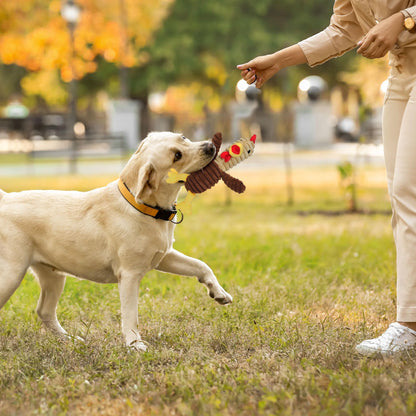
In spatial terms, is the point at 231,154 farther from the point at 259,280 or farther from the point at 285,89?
the point at 285,89

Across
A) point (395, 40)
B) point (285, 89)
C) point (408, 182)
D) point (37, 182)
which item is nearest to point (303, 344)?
point (408, 182)

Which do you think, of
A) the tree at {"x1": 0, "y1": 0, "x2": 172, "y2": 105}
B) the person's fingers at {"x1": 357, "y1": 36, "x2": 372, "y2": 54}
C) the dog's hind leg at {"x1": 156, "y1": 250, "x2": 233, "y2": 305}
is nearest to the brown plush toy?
the dog's hind leg at {"x1": 156, "y1": 250, "x2": 233, "y2": 305}

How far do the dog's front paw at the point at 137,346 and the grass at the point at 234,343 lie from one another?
0.08 metres

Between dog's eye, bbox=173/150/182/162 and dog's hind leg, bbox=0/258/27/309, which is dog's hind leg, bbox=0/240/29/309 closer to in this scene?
dog's hind leg, bbox=0/258/27/309

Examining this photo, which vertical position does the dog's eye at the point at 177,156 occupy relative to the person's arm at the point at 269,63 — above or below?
below

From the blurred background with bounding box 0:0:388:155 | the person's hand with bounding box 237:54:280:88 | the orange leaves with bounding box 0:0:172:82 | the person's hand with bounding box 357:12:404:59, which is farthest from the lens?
the blurred background with bounding box 0:0:388:155

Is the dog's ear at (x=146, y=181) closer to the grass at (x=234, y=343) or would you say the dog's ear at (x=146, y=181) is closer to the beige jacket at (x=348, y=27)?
the grass at (x=234, y=343)

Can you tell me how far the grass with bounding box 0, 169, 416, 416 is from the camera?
3141mm

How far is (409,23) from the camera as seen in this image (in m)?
3.67

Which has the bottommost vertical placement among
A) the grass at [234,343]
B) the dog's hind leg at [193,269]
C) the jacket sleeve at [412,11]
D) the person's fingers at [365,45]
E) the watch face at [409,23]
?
the grass at [234,343]

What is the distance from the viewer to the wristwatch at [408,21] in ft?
12.0

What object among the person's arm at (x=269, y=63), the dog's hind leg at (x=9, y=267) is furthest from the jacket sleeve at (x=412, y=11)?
the dog's hind leg at (x=9, y=267)

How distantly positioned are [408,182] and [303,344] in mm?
1065

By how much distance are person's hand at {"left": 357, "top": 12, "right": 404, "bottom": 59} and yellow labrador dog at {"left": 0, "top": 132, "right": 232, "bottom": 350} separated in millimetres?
1003
